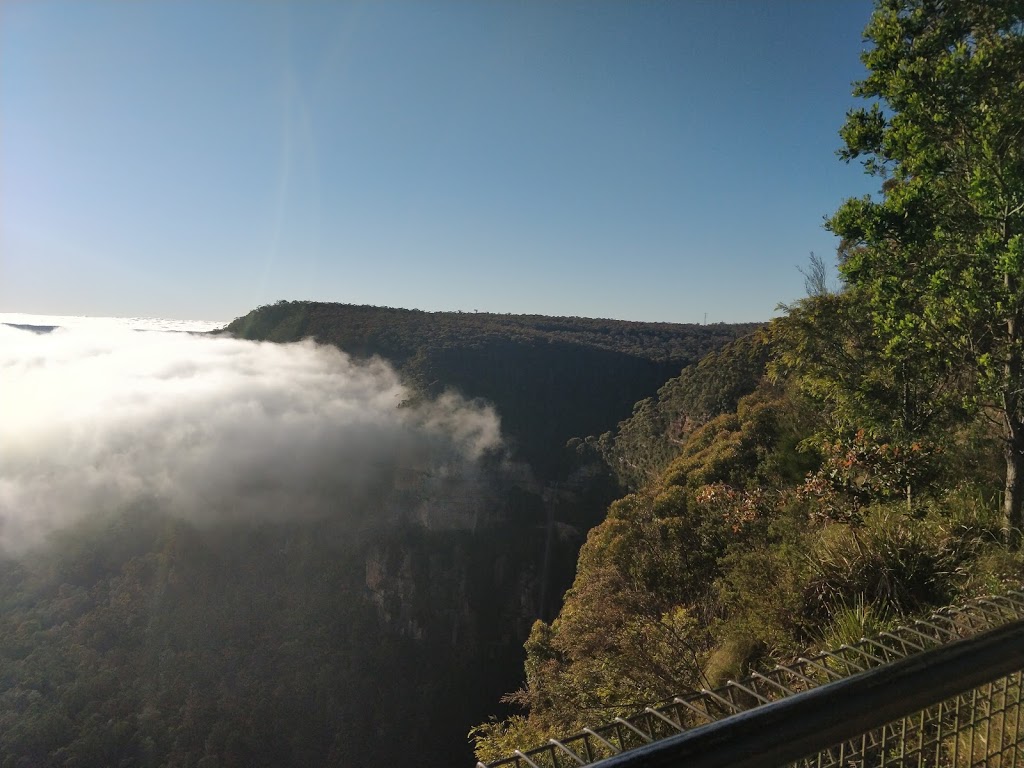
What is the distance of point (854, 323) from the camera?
12.7m

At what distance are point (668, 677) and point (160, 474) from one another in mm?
97471

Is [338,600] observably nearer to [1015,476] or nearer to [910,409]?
[910,409]

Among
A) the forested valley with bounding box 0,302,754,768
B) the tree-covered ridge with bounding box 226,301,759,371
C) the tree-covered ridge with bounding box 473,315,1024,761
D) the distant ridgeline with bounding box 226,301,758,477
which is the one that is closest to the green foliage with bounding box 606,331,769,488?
the tree-covered ridge with bounding box 473,315,1024,761

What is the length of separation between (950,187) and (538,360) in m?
75.4

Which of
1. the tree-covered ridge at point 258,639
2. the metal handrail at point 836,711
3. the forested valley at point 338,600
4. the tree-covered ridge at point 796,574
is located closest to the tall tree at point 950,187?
the tree-covered ridge at point 796,574

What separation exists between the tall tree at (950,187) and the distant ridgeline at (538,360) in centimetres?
6393

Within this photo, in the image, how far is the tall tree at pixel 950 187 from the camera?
525cm

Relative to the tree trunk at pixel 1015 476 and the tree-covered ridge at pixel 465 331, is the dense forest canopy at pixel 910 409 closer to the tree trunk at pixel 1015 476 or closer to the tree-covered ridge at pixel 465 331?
the tree trunk at pixel 1015 476

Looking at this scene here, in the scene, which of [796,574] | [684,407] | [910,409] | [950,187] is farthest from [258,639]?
[950,187]

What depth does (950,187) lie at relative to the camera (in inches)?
233

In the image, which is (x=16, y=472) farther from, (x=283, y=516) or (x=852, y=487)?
(x=852, y=487)

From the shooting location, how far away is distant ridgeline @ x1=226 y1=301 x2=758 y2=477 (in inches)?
2940

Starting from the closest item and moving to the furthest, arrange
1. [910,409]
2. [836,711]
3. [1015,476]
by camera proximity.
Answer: [836,711], [1015,476], [910,409]

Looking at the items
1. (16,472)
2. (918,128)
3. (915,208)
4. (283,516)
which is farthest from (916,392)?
(16,472)
